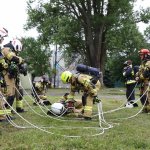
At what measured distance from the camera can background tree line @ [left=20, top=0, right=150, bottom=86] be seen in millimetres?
38656

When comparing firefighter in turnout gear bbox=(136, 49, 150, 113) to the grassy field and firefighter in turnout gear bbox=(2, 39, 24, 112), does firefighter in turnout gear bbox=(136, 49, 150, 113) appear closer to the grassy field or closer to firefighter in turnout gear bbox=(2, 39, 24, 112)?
the grassy field

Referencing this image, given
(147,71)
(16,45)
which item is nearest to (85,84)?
(16,45)

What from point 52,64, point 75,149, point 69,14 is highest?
point 69,14

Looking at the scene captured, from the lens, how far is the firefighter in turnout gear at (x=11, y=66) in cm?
1017

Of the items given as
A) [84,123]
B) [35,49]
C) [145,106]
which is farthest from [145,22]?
[84,123]

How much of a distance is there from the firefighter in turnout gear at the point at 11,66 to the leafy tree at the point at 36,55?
40.4m

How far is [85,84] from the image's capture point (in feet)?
33.8

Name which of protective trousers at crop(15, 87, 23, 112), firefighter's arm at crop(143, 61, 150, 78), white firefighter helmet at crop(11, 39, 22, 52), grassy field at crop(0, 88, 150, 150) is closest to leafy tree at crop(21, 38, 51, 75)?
protective trousers at crop(15, 87, 23, 112)

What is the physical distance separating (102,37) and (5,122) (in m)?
33.3

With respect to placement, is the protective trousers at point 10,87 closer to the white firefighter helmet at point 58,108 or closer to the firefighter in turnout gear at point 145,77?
the white firefighter helmet at point 58,108

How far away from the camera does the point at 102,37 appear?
42.0 m

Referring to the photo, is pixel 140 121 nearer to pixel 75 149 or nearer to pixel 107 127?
pixel 107 127

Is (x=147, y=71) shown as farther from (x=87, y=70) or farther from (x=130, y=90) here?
(x=130, y=90)

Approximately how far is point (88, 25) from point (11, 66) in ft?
99.8
